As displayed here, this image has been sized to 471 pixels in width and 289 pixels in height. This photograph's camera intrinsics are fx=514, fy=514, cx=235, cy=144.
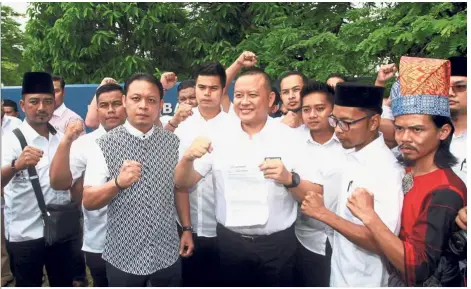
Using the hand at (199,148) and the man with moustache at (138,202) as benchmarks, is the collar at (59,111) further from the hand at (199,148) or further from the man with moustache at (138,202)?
the hand at (199,148)

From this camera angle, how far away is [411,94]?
276 cm

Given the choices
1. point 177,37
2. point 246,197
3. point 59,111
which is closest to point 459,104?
point 246,197

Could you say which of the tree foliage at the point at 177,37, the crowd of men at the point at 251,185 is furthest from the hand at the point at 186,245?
the tree foliage at the point at 177,37

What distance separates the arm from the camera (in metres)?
2.47

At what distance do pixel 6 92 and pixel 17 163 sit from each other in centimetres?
725

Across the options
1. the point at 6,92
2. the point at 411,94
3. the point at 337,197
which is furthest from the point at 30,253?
the point at 6,92

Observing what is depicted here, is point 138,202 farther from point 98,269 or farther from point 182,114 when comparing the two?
point 182,114

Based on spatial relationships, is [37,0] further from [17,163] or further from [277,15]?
[17,163]

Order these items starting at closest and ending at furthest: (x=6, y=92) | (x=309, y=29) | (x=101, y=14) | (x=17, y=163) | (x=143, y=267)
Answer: (x=143, y=267), (x=17, y=163), (x=309, y=29), (x=6, y=92), (x=101, y=14)

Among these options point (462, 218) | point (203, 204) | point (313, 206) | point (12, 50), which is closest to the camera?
point (462, 218)

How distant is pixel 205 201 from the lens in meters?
3.84

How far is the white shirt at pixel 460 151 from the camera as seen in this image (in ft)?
9.95

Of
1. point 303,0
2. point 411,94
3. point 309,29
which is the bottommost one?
point 411,94

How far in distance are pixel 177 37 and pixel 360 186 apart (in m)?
10.1
